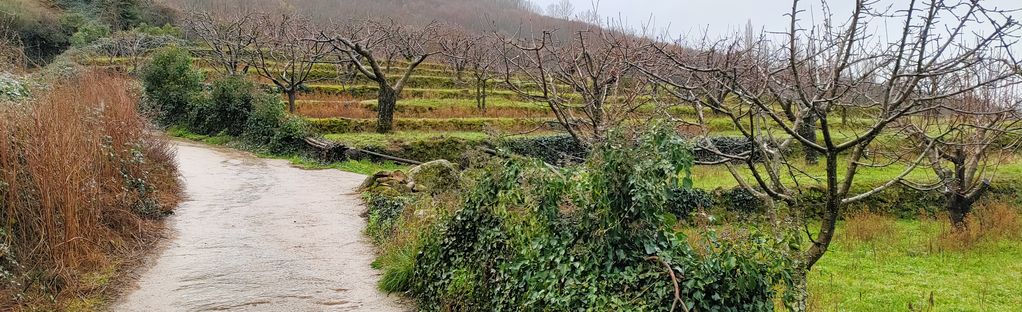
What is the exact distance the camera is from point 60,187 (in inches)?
237

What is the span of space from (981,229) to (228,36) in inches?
1096

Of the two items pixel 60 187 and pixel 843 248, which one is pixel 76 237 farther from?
pixel 843 248

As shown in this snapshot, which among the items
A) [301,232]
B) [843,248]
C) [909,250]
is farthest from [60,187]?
[909,250]

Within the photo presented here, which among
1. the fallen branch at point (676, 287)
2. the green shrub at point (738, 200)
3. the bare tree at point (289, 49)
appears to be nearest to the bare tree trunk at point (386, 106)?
the bare tree at point (289, 49)

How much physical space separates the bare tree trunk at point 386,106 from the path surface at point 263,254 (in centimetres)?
689

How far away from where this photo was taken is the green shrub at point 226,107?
22000 mm

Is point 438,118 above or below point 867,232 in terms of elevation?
above

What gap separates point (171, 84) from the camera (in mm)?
24375

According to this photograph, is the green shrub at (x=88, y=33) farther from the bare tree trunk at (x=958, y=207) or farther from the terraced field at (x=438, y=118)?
the bare tree trunk at (x=958, y=207)

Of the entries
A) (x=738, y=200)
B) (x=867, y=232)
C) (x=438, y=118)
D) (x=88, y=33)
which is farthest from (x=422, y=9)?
(x=867, y=232)

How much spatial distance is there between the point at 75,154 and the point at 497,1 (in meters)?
98.8

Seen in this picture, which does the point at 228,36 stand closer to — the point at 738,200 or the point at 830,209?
the point at 738,200

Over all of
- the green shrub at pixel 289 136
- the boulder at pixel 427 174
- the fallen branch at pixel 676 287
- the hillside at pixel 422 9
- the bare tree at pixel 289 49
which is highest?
the hillside at pixel 422 9

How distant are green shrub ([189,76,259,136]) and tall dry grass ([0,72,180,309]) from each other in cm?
1321
